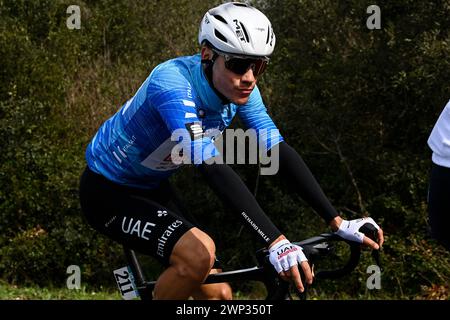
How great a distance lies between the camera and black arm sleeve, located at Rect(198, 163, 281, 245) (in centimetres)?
343

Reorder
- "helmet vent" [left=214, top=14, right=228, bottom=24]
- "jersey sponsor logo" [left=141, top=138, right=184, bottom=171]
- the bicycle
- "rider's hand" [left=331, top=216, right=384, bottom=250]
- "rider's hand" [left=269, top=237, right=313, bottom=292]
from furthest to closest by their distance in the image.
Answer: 1. "jersey sponsor logo" [left=141, top=138, right=184, bottom=171]
2. "helmet vent" [left=214, top=14, right=228, bottom=24]
3. "rider's hand" [left=331, top=216, right=384, bottom=250]
4. the bicycle
5. "rider's hand" [left=269, top=237, right=313, bottom=292]

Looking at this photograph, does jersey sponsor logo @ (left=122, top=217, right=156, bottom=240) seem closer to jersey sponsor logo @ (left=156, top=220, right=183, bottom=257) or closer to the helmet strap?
jersey sponsor logo @ (left=156, top=220, right=183, bottom=257)

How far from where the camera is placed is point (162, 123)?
408 cm

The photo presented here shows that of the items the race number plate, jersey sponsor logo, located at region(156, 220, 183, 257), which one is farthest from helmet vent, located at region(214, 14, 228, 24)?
the race number plate

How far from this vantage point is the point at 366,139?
15.7 m

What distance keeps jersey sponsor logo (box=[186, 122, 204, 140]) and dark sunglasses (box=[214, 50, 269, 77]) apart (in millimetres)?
337

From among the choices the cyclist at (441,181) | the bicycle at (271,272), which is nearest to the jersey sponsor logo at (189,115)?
the bicycle at (271,272)

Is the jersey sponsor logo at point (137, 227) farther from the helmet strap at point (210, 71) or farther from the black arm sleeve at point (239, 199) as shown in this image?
the helmet strap at point (210, 71)

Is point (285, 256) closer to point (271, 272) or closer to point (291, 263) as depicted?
point (291, 263)

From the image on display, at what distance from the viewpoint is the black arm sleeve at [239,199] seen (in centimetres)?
343

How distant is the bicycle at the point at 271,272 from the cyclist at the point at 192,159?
0.07m
